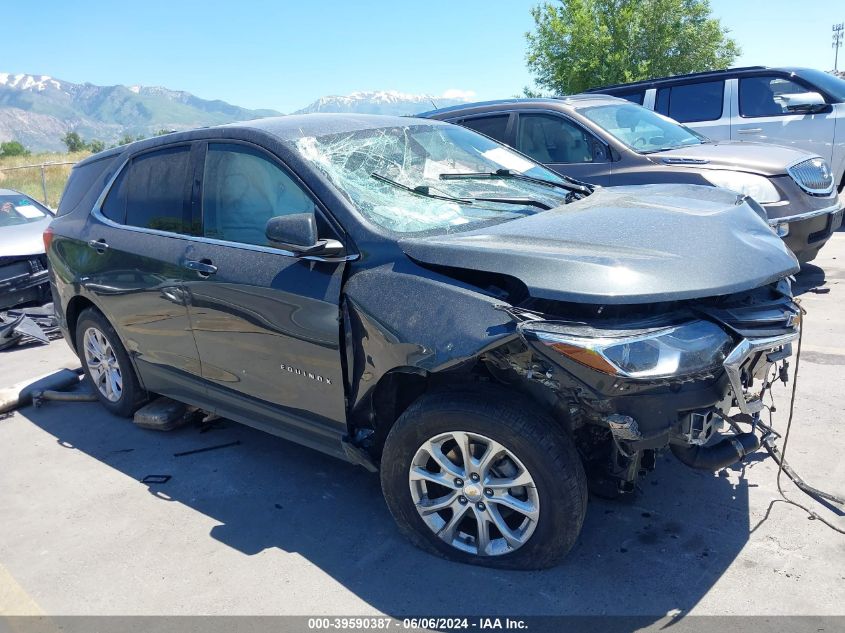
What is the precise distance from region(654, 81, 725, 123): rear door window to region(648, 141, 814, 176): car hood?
2.84 m

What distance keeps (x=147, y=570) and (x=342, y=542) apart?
2.91ft

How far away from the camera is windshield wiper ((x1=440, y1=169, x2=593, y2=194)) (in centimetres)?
381

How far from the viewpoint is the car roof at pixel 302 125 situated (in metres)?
3.65

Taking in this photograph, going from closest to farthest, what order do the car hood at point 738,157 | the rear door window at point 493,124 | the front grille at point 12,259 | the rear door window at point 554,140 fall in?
the car hood at point 738,157
the rear door window at point 554,140
the rear door window at point 493,124
the front grille at point 12,259

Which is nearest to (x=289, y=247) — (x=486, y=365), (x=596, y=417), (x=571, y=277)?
(x=486, y=365)

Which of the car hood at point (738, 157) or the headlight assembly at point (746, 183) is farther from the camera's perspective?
the car hood at point (738, 157)

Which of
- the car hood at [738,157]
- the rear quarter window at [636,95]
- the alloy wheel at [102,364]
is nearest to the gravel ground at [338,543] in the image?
the alloy wheel at [102,364]

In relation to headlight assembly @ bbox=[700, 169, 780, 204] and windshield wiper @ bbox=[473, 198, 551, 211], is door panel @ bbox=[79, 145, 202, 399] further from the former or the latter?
headlight assembly @ bbox=[700, 169, 780, 204]

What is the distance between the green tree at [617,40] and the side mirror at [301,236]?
19.4 metres

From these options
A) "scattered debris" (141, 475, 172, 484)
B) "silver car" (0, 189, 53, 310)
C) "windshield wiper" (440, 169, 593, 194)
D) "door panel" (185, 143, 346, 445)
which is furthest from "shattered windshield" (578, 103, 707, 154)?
"silver car" (0, 189, 53, 310)

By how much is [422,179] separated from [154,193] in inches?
69.1

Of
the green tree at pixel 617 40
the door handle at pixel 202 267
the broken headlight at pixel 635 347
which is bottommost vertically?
the broken headlight at pixel 635 347

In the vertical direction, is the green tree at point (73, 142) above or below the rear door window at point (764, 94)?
below

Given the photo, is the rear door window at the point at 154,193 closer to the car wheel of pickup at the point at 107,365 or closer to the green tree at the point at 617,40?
the car wheel of pickup at the point at 107,365
